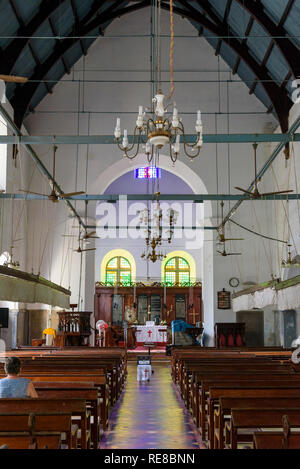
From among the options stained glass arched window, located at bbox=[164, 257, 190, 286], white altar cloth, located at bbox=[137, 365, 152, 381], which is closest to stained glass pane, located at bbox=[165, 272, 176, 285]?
stained glass arched window, located at bbox=[164, 257, 190, 286]

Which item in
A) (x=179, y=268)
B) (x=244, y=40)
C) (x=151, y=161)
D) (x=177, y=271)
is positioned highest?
(x=244, y=40)

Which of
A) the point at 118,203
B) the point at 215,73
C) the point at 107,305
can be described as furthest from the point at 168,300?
the point at 215,73

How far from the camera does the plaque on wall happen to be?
17.0 meters

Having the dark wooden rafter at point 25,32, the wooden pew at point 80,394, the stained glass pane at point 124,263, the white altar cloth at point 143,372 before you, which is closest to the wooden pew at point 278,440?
the wooden pew at point 80,394

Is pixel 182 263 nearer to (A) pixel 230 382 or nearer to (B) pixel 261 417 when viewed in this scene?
(A) pixel 230 382

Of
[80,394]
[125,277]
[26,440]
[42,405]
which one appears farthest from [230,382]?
[125,277]

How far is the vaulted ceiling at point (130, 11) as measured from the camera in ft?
41.3

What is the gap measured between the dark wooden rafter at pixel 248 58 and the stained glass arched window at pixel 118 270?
38.0ft

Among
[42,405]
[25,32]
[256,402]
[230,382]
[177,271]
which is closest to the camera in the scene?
[42,405]

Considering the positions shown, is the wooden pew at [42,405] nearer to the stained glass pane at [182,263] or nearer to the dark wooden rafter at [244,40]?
the dark wooden rafter at [244,40]

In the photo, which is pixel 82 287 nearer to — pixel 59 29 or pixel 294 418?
pixel 59 29

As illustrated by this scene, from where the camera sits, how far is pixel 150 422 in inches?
245

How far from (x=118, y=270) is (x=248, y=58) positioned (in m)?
12.7

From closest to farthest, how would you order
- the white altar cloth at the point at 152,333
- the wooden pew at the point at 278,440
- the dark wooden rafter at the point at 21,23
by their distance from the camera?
the wooden pew at the point at 278,440 → the dark wooden rafter at the point at 21,23 → the white altar cloth at the point at 152,333
